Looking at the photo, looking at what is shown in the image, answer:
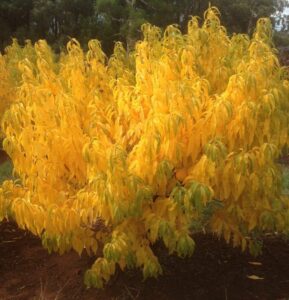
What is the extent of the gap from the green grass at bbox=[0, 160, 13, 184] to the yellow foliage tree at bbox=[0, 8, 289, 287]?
4505mm

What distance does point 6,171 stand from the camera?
9.19 m

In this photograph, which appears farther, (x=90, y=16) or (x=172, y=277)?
(x=90, y=16)

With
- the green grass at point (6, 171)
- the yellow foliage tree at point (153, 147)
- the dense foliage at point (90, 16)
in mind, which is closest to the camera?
the yellow foliage tree at point (153, 147)

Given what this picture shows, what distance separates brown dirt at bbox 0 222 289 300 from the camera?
4430 millimetres

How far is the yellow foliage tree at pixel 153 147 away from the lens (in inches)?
137

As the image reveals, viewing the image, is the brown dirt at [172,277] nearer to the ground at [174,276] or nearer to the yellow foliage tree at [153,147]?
the ground at [174,276]

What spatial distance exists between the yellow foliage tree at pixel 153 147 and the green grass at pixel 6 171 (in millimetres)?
4505

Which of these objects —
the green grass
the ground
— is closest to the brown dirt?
the ground

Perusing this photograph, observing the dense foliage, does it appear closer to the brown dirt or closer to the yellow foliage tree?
the brown dirt

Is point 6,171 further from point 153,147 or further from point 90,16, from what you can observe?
point 90,16

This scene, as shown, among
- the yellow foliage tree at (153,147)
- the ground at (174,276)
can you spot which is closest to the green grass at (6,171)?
the ground at (174,276)

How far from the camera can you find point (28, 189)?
4180 millimetres

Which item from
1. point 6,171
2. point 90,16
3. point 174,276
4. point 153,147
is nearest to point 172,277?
point 174,276

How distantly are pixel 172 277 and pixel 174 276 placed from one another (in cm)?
2
